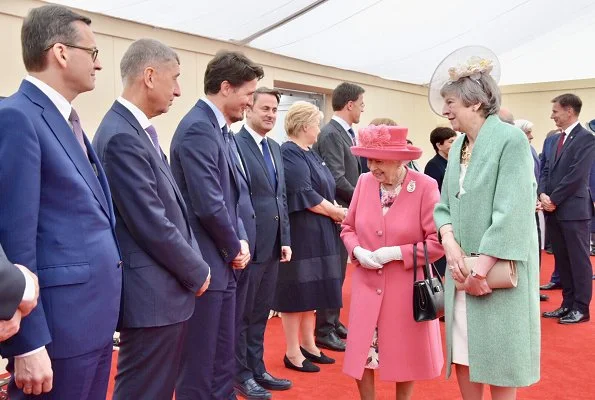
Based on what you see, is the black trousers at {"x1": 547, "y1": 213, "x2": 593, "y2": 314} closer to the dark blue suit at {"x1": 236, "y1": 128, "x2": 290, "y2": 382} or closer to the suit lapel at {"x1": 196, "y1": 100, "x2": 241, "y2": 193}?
the dark blue suit at {"x1": 236, "y1": 128, "x2": 290, "y2": 382}

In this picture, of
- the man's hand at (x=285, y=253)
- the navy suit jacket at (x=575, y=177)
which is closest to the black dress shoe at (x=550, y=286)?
the navy suit jacket at (x=575, y=177)

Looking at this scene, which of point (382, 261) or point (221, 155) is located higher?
point (221, 155)

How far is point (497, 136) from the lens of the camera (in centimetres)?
211

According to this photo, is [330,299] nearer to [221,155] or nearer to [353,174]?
[353,174]

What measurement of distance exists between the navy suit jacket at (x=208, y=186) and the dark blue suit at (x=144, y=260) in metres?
0.40

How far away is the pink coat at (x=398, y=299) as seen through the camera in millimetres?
2564

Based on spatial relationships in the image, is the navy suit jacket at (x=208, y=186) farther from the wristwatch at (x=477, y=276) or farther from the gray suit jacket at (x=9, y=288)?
the gray suit jacket at (x=9, y=288)

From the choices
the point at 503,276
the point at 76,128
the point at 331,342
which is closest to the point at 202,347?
the point at 76,128

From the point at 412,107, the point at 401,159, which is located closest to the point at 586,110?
the point at 412,107

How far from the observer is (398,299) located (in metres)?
2.59

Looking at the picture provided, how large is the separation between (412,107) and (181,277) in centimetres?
733

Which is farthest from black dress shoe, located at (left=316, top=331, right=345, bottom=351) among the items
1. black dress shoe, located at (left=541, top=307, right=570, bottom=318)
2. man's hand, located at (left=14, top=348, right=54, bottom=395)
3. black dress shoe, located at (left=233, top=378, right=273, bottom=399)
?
man's hand, located at (left=14, top=348, right=54, bottom=395)

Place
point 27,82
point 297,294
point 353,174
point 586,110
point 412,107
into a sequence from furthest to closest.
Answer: point 586,110, point 412,107, point 353,174, point 297,294, point 27,82

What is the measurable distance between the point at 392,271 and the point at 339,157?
70.2 inches
